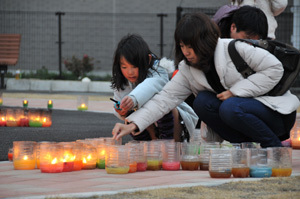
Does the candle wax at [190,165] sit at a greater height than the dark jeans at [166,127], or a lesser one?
lesser

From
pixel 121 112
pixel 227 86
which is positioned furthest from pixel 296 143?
pixel 121 112

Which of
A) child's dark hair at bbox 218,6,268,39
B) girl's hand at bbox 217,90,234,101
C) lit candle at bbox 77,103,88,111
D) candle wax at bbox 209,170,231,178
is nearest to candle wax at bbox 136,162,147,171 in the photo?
candle wax at bbox 209,170,231,178

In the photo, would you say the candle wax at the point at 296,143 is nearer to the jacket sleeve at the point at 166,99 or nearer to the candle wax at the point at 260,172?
the jacket sleeve at the point at 166,99

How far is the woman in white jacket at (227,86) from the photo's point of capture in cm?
459

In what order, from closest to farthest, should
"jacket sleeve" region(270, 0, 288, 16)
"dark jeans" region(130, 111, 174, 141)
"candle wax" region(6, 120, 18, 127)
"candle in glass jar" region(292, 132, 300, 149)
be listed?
1. "dark jeans" region(130, 111, 174, 141)
2. "candle in glass jar" region(292, 132, 300, 149)
3. "jacket sleeve" region(270, 0, 288, 16)
4. "candle wax" region(6, 120, 18, 127)

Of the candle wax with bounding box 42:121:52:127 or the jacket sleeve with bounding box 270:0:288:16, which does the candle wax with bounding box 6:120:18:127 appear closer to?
the candle wax with bounding box 42:121:52:127

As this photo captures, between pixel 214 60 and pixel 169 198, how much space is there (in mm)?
1558

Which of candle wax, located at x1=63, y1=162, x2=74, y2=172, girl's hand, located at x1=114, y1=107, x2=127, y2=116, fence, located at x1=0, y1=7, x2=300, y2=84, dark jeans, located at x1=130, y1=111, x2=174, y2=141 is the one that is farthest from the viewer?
fence, located at x1=0, y1=7, x2=300, y2=84

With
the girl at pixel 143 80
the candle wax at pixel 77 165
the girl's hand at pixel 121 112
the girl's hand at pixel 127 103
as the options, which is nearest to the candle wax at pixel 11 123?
the girl at pixel 143 80

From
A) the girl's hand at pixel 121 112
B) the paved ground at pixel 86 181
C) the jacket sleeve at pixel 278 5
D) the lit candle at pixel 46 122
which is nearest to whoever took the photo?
the paved ground at pixel 86 181

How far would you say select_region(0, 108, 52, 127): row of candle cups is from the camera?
7.69m

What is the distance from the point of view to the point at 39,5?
20.6 metres

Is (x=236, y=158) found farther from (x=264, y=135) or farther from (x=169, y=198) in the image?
(x=169, y=198)

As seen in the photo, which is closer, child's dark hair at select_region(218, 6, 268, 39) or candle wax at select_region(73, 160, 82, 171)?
candle wax at select_region(73, 160, 82, 171)
